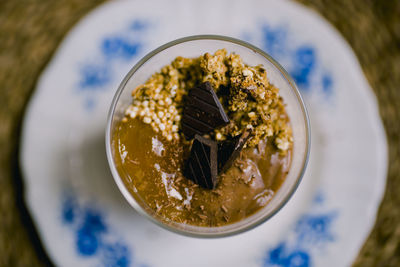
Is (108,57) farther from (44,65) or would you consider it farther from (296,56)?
(296,56)

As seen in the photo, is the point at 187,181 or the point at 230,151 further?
the point at 187,181

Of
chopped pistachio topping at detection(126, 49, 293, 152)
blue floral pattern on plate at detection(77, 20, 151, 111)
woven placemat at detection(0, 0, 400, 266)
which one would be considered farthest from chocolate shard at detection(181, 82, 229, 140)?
woven placemat at detection(0, 0, 400, 266)

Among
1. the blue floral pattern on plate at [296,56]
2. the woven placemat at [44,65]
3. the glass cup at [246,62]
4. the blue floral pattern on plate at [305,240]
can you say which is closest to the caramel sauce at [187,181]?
the glass cup at [246,62]

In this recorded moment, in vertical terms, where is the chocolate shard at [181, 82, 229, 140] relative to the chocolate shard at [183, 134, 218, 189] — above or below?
above

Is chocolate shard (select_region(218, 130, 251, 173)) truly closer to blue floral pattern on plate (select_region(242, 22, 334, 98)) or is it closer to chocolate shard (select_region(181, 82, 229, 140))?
chocolate shard (select_region(181, 82, 229, 140))

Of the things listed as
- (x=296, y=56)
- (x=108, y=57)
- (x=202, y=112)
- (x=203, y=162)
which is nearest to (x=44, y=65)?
(x=108, y=57)

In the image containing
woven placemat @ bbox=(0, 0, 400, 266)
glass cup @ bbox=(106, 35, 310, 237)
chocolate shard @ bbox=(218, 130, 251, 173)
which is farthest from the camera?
woven placemat @ bbox=(0, 0, 400, 266)

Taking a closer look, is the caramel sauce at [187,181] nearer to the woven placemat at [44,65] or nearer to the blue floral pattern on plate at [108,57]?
the blue floral pattern on plate at [108,57]

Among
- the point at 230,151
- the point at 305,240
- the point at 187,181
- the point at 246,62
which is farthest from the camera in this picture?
the point at 305,240
